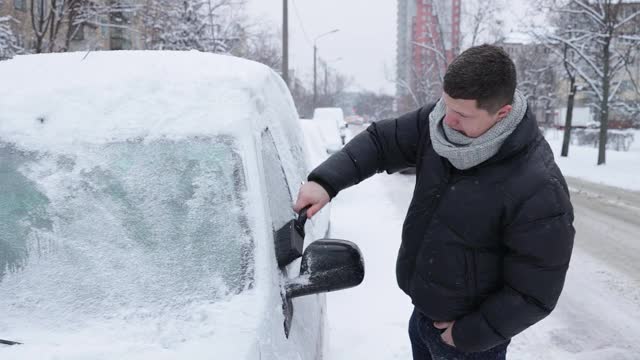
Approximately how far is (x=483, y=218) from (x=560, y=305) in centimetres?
416

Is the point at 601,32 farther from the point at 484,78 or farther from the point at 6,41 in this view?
the point at 484,78

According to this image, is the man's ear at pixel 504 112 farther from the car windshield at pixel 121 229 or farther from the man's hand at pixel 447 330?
the car windshield at pixel 121 229

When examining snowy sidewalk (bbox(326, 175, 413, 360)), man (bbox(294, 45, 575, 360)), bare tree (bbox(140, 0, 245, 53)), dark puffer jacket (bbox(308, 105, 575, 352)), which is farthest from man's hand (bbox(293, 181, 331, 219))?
bare tree (bbox(140, 0, 245, 53))

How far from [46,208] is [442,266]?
1358 millimetres

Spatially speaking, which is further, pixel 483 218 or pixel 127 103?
pixel 127 103

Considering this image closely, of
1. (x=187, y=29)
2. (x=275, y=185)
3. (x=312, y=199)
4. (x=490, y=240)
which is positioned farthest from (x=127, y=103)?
(x=187, y=29)

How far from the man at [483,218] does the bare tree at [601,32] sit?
18.0m

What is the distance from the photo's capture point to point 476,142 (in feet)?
5.74

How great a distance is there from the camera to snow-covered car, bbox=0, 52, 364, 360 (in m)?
1.75

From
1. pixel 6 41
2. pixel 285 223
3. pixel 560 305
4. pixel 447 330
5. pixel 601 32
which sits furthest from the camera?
pixel 601 32

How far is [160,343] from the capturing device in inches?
65.6

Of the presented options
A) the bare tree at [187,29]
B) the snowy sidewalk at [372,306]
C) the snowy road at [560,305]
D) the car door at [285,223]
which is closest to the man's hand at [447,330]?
the car door at [285,223]

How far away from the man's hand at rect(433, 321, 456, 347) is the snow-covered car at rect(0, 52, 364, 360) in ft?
1.09

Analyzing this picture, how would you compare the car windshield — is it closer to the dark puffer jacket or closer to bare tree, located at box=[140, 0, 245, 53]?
the dark puffer jacket
